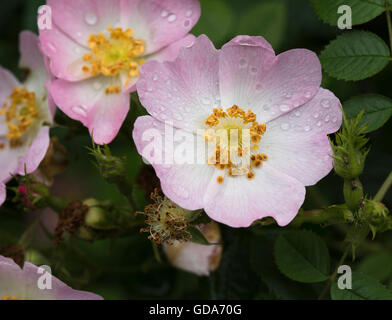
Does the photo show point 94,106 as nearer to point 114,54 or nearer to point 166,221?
point 114,54

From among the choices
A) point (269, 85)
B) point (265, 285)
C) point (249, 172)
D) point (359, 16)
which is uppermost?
point (359, 16)

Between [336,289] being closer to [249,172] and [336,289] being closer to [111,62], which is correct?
[249,172]

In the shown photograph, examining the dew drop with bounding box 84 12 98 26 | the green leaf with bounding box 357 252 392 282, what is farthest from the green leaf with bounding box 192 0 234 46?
the green leaf with bounding box 357 252 392 282

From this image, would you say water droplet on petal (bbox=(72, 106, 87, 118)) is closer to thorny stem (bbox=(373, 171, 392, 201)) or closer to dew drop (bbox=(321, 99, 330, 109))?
dew drop (bbox=(321, 99, 330, 109))

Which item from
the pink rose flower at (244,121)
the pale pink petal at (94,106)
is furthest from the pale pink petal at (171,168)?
the pale pink petal at (94,106)

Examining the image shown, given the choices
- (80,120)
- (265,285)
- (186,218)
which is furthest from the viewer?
(265,285)

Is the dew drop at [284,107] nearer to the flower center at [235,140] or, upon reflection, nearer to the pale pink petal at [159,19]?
the flower center at [235,140]

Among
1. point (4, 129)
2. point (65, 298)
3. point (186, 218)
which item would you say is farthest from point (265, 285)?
point (4, 129)

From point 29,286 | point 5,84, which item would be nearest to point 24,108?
point 5,84
